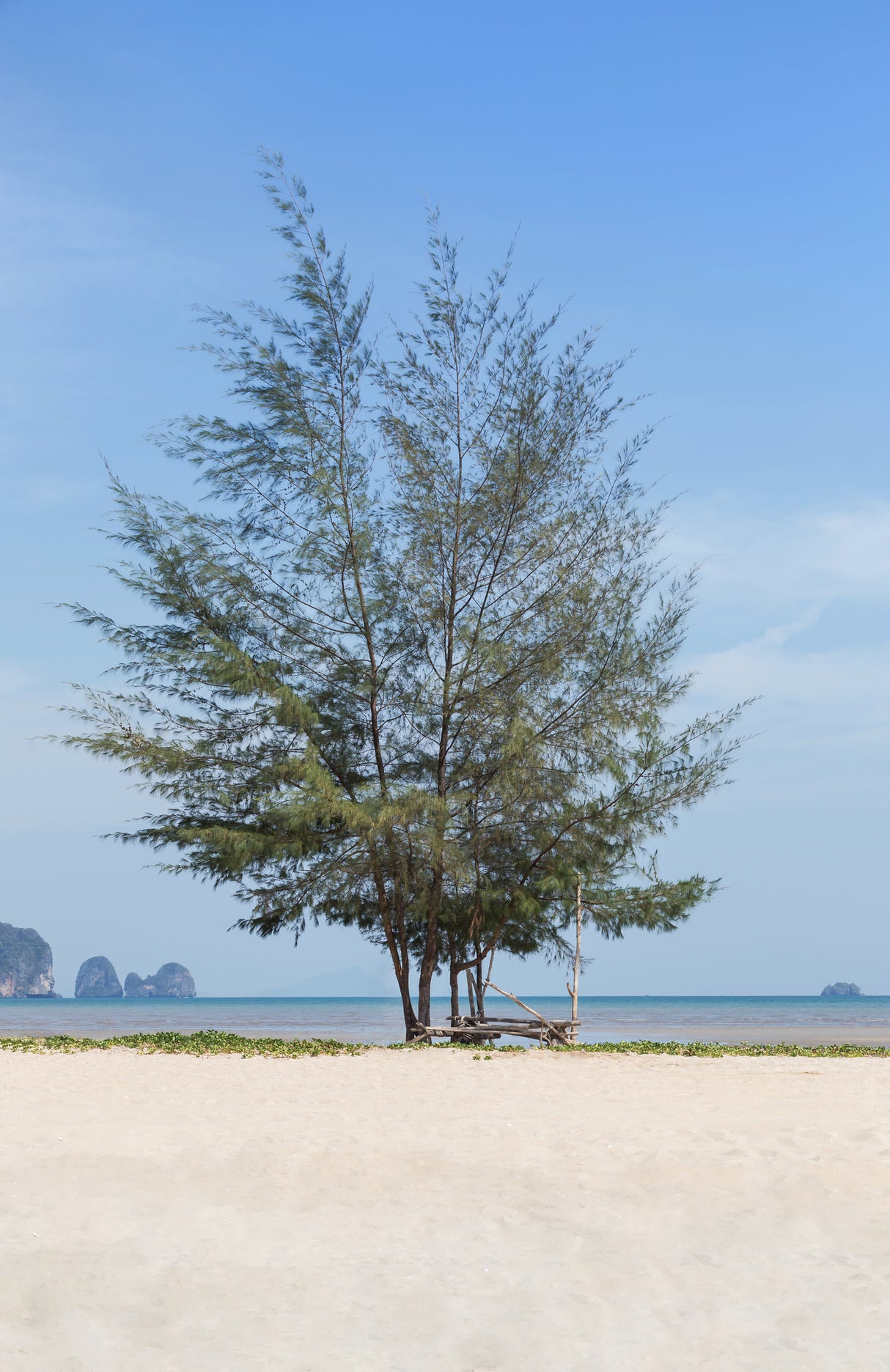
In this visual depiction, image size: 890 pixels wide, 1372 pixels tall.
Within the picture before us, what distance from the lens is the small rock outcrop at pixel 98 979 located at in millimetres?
146000

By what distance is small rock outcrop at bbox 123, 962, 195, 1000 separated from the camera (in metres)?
144

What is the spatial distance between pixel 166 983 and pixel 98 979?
9.80 m

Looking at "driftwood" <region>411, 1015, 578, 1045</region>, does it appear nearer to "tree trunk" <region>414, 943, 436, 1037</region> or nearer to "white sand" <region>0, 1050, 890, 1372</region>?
"tree trunk" <region>414, 943, 436, 1037</region>

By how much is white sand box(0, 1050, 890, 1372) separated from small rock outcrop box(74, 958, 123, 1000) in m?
145

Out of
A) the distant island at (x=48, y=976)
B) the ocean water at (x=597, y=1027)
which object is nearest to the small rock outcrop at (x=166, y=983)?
the distant island at (x=48, y=976)

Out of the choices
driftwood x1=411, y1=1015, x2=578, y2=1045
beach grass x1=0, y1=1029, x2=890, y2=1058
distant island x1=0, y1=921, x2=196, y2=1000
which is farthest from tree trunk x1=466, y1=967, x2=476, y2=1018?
distant island x1=0, y1=921, x2=196, y2=1000

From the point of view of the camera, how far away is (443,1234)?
650 cm

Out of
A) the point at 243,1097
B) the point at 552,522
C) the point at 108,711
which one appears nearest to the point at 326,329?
the point at 552,522

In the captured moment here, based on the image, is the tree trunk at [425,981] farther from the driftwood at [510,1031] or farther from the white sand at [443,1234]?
the white sand at [443,1234]

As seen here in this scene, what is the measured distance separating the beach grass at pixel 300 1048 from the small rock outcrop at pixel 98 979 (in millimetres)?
137584

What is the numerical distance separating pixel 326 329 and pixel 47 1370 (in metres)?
16.2

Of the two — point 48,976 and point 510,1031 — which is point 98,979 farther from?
point 510,1031

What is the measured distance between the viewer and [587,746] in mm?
17703

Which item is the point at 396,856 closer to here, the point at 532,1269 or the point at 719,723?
the point at 719,723
